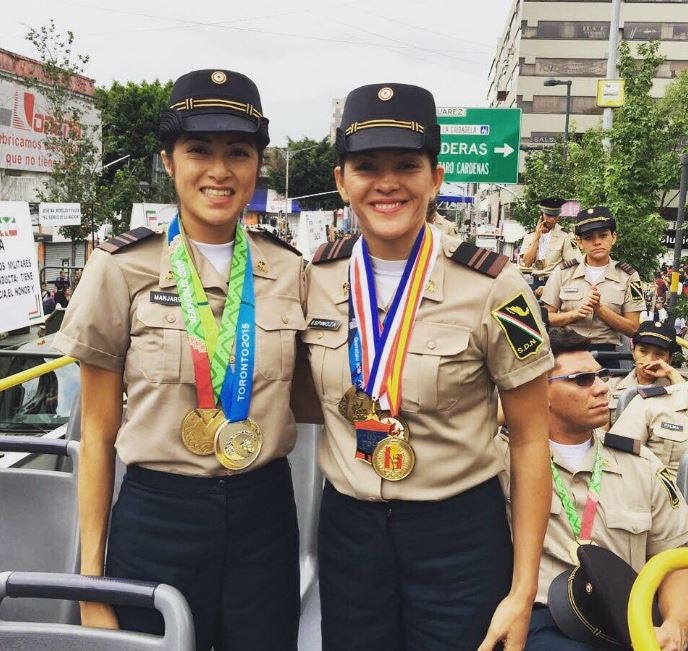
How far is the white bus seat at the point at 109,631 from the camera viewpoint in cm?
178

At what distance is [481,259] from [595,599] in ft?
3.55

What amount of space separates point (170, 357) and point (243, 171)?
0.56 metres

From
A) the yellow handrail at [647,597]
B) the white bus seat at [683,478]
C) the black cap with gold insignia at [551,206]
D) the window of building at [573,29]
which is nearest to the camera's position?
the yellow handrail at [647,597]

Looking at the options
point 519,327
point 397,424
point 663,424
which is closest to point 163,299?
point 397,424

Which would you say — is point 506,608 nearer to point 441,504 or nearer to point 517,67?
point 441,504

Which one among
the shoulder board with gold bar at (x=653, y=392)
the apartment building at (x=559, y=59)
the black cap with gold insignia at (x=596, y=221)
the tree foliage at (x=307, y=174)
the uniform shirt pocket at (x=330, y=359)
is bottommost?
the shoulder board with gold bar at (x=653, y=392)

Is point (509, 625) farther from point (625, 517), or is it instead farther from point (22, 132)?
point (22, 132)

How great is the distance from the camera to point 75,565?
2.80m

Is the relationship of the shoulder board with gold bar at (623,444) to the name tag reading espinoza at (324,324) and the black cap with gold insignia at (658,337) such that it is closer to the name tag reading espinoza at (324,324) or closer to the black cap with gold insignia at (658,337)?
the name tag reading espinoza at (324,324)

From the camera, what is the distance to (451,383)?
1973 millimetres

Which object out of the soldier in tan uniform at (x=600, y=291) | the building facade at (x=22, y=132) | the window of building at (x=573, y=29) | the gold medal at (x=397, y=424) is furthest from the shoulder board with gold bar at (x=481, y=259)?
the window of building at (x=573, y=29)

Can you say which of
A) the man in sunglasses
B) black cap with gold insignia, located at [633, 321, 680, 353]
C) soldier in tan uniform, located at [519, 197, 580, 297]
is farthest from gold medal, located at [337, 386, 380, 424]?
soldier in tan uniform, located at [519, 197, 580, 297]

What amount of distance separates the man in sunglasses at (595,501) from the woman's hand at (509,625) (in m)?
0.66

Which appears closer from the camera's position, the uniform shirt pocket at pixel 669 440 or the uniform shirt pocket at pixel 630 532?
the uniform shirt pocket at pixel 630 532
